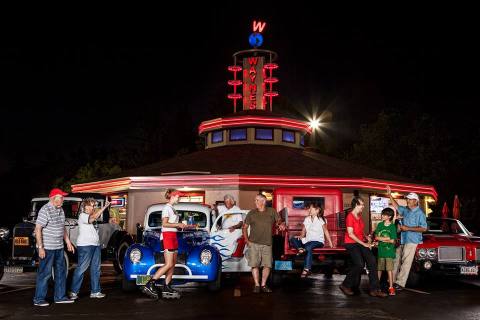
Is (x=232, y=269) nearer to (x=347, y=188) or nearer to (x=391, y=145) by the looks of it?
(x=347, y=188)

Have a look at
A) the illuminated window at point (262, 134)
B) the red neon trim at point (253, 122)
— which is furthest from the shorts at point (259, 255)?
the illuminated window at point (262, 134)

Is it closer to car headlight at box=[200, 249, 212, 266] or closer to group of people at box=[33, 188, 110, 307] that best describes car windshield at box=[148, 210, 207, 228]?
car headlight at box=[200, 249, 212, 266]

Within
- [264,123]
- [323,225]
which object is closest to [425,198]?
[264,123]

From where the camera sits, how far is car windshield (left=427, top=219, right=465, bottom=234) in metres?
Result: 14.3

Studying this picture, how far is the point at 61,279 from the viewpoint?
9859mm

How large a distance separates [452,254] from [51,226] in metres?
8.31

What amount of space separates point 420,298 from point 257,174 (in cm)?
1474

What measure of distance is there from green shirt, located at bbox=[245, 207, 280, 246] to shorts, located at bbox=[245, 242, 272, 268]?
0.33ft

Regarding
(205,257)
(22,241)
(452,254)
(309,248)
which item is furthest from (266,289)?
(22,241)

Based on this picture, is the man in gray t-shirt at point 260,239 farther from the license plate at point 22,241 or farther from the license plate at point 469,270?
the license plate at point 22,241

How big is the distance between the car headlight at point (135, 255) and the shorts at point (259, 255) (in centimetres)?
207

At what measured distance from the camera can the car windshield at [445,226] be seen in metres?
14.3

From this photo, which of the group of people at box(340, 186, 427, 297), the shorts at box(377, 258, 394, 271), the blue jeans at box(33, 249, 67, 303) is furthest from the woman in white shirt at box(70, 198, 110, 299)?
the shorts at box(377, 258, 394, 271)

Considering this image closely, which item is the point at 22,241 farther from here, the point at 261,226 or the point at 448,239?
the point at 448,239
